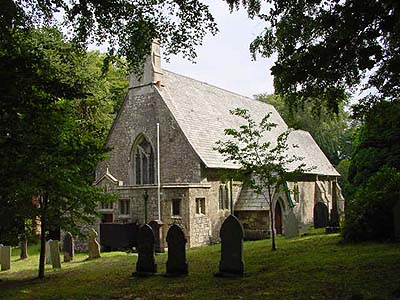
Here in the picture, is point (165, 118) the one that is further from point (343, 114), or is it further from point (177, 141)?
point (343, 114)

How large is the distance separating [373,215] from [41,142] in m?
9.87

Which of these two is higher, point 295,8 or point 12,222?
point 295,8

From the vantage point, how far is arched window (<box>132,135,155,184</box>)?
26.3m

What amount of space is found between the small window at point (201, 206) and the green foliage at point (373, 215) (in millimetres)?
9677

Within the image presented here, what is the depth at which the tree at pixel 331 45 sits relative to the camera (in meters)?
7.79

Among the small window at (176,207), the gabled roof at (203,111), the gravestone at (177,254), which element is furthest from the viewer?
the gabled roof at (203,111)

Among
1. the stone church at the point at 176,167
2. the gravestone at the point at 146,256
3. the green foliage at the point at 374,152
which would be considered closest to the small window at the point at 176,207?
the stone church at the point at 176,167

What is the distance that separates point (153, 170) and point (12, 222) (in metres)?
14.0

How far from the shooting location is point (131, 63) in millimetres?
10164

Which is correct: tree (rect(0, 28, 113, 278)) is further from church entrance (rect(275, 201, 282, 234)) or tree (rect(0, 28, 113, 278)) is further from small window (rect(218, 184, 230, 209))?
church entrance (rect(275, 201, 282, 234))

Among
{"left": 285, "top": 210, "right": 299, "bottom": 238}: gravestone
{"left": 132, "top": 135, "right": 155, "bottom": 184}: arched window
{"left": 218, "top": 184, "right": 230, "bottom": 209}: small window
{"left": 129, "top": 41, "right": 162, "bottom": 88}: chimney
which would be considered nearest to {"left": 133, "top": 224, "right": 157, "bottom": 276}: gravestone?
{"left": 285, "top": 210, "right": 299, "bottom": 238}: gravestone

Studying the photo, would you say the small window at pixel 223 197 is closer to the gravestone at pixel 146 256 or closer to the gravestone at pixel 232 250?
the gravestone at pixel 146 256

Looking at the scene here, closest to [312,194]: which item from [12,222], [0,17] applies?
[12,222]

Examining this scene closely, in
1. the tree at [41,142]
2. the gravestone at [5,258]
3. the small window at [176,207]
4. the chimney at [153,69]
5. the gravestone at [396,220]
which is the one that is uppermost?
the chimney at [153,69]
